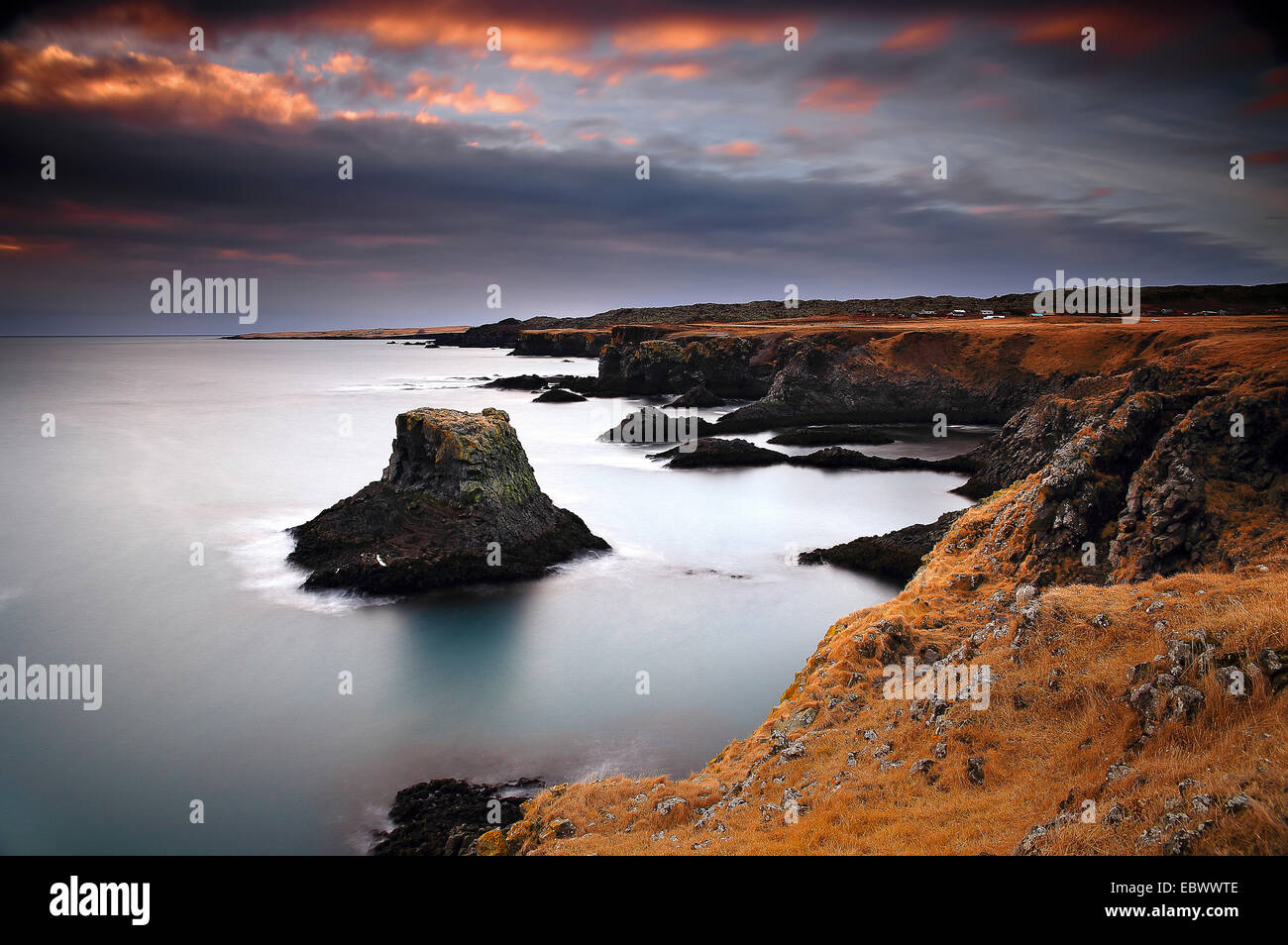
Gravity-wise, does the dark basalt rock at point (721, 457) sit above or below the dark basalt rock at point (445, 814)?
above

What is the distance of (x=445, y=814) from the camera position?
12.9m

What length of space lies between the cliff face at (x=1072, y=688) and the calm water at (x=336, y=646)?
5308mm

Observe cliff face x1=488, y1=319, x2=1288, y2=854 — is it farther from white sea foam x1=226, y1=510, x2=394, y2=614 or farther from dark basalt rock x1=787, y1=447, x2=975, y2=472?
dark basalt rock x1=787, y1=447, x2=975, y2=472

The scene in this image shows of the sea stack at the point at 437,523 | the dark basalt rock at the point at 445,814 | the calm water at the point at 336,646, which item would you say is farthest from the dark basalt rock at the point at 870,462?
the dark basalt rock at the point at 445,814

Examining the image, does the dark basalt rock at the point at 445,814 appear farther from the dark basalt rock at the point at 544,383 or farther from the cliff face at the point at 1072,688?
the dark basalt rock at the point at 544,383

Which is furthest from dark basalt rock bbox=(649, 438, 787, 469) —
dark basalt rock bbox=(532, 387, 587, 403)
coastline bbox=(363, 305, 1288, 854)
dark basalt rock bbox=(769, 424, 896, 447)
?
dark basalt rock bbox=(532, 387, 587, 403)

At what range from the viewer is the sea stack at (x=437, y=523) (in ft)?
78.6

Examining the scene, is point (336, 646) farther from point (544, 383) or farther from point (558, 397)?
point (544, 383)

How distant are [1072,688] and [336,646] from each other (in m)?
17.9

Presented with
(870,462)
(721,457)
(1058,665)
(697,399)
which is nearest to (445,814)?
(1058,665)

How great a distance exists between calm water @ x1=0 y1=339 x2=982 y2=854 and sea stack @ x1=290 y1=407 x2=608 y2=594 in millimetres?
1004

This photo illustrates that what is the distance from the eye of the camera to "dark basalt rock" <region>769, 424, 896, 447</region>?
54.3 m

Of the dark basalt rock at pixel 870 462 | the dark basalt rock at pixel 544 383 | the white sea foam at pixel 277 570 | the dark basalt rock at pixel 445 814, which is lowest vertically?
the dark basalt rock at pixel 445 814

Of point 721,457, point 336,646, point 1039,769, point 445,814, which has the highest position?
point 721,457
